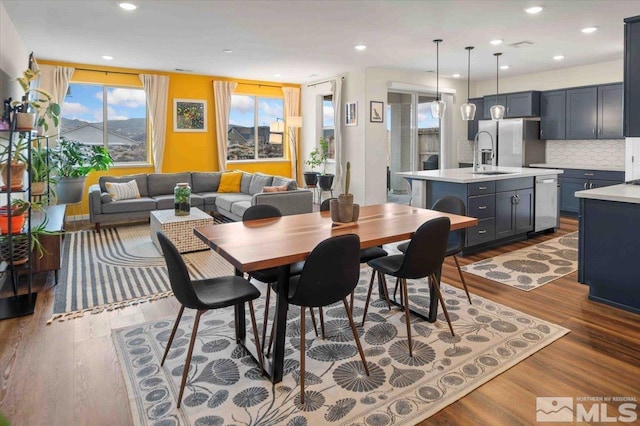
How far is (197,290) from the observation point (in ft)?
8.11

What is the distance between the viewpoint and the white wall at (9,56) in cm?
427

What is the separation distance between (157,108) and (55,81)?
5.27 ft

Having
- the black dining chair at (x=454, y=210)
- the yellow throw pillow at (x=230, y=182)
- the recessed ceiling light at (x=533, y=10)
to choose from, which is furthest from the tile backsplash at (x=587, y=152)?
the yellow throw pillow at (x=230, y=182)

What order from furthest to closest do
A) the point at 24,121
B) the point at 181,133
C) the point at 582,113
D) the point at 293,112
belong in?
the point at 293,112 → the point at 181,133 → the point at 582,113 → the point at 24,121

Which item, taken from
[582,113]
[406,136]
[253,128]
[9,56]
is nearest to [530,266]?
[582,113]

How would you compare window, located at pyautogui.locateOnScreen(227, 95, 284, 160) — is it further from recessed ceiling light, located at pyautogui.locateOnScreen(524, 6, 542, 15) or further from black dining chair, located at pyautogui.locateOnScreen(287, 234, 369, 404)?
black dining chair, located at pyautogui.locateOnScreen(287, 234, 369, 404)

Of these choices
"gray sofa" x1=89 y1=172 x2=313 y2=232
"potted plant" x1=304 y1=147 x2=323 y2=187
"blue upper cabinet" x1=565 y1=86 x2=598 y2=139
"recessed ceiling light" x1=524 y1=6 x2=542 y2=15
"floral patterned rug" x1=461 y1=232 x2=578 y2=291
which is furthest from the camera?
"potted plant" x1=304 y1=147 x2=323 y2=187

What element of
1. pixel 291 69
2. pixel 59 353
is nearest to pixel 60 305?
pixel 59 353

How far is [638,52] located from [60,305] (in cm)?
515

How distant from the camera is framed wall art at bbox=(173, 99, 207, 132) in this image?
8109mm

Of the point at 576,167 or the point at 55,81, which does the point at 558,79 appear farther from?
the point at 55,81

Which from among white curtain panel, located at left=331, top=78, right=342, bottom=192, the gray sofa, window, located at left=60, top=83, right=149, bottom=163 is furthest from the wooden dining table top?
window, located at left=60, top=83, right=149, bottom=163

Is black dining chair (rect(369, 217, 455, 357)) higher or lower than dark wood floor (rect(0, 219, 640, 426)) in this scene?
higher

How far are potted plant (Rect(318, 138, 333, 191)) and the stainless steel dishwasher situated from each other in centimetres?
Result: 380
